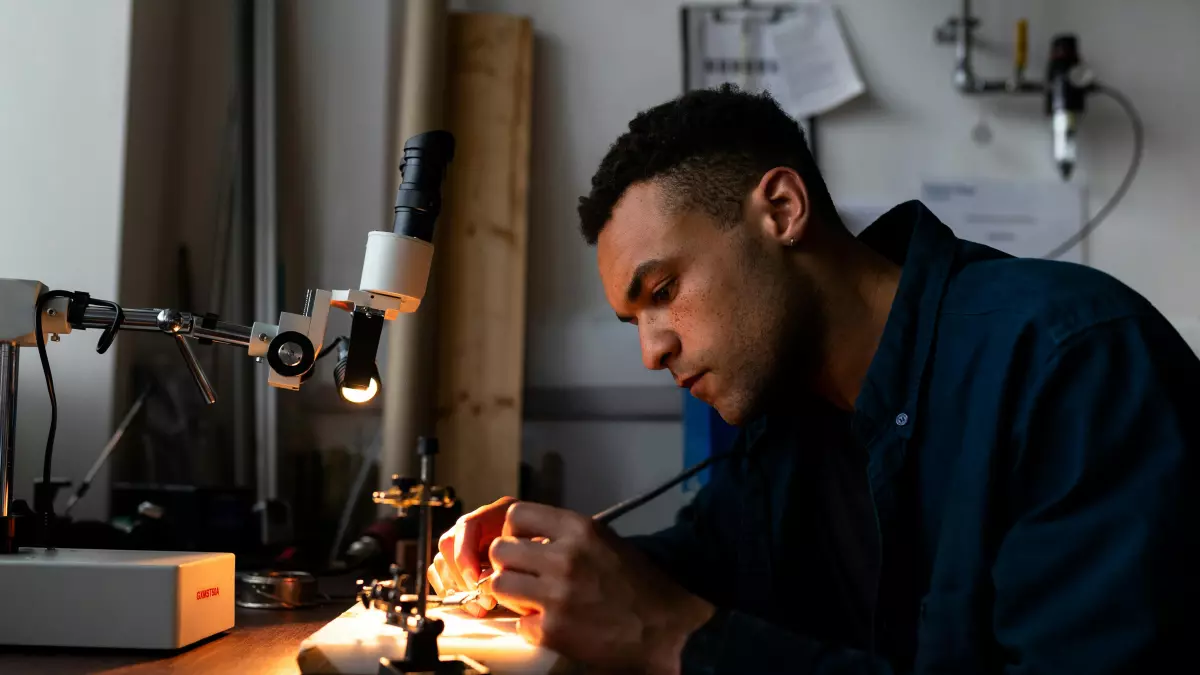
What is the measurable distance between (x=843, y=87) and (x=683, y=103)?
113 centimetres

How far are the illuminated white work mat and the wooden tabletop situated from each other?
5 cm

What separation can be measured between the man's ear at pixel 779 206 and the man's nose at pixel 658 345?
166 millimetres

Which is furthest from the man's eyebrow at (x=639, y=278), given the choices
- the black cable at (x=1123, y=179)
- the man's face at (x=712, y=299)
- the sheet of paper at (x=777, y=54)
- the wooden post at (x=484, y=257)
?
the black cable at (x=1123, y=179)

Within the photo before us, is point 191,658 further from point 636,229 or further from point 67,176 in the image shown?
point 67,176

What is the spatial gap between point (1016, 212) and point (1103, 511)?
1.62 meters

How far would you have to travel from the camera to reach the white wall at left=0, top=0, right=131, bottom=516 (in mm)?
1693

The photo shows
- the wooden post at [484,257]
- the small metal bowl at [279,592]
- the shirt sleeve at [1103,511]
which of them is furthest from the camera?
the wooden post at [484,257]

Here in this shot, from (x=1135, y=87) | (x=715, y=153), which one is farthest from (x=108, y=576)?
(x=1135, y=87)

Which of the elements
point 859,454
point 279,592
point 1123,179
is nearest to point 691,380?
point 859,454

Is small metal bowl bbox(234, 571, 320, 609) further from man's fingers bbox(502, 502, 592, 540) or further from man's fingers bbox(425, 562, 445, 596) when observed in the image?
man's fingers bbox(502, 502, 592, 540)

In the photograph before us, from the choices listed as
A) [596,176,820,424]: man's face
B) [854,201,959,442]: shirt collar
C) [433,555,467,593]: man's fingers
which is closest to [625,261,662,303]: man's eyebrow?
[596,176,820,424]: man's face

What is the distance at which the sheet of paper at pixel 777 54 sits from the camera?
2.25 meters

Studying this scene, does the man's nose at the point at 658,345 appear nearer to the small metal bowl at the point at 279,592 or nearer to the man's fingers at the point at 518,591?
the man's fingers at the point at 518,591

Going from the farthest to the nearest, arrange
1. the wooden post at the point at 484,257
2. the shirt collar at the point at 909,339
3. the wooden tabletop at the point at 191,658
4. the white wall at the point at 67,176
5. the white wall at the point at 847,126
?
the white wall at the point at 847,126
the wooden post at the point at 484,257
the white wall at the point at 67,176
the shirt collar at the point at 909,339
the wooden tabletop at the point at 191,658
